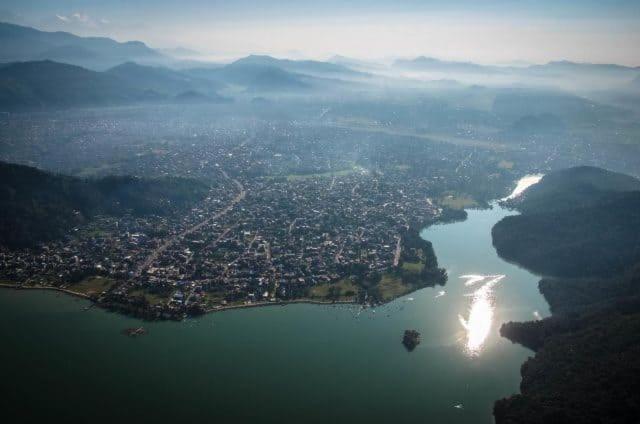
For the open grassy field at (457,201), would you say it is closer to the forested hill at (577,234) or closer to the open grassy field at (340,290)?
the forested hill at (577,234)

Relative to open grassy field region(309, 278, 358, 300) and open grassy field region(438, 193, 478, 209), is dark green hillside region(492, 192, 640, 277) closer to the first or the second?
open grassy field region(438, 193, 478, 209)

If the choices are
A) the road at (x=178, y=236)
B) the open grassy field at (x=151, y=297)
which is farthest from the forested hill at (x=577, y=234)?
the open grassy field at (x=151, y=297)

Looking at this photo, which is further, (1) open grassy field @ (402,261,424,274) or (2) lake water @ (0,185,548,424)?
(1) open grassy field @ (402,261,424,274)

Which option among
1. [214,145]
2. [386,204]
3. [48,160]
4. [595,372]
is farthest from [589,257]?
[48,160]

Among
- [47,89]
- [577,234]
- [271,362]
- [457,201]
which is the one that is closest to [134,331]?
[271,362]

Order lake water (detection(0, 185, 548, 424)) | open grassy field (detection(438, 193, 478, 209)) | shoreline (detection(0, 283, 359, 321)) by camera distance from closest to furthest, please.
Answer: lake water (detection(0, 185, 548, 424)), shoreline (detection(0, 283, 359, 321)), open grassy field (detection(438, 193, 478, 209))

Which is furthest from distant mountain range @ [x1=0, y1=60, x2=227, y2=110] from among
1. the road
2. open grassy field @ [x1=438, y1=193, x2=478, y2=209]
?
open grassy field @ [x1=438, y1=193, x2=478, y2=209]

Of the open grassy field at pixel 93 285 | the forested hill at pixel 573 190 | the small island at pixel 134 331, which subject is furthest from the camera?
the forested hill at pixel 573 190
